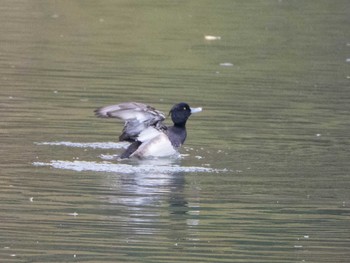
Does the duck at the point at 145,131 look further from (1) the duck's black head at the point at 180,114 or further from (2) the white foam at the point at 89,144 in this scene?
(2) the white foam at the point at 89,144

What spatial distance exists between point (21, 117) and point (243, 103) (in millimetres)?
2933

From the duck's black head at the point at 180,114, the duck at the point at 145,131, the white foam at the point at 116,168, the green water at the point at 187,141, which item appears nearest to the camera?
the green water at the point at 187,141

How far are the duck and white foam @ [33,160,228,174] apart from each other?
1.77 feet

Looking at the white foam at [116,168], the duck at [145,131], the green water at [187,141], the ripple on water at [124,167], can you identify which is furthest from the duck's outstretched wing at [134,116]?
the white foam at [116,168]

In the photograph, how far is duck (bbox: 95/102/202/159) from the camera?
12984 mm

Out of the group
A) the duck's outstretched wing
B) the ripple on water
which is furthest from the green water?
the duck's outstretched wing

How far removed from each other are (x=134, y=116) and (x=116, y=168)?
997mm

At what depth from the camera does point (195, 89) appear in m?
17.6

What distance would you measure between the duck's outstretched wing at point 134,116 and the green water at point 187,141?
356 millimetres

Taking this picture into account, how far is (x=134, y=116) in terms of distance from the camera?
43.1 ft

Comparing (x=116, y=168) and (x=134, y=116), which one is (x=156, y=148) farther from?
(x=116, y=168)

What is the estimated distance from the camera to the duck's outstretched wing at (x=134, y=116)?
13023 mm

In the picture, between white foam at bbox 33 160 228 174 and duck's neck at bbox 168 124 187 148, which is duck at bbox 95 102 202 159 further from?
white foam at bbox 33 160 228 174

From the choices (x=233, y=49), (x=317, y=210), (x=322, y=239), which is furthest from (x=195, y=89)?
(x=322, y=239)
